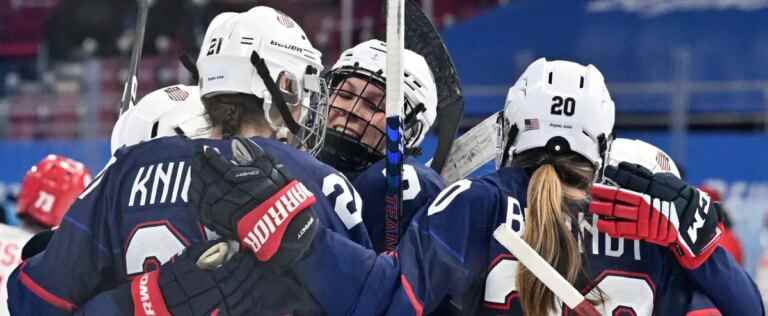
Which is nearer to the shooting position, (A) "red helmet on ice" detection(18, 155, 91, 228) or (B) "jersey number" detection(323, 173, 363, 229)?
(B) "jersey number" detection(323, 173, 363, 229)

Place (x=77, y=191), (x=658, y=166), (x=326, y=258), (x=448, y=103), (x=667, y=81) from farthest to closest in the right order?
(x=667, y=81) → (x=77, y=191) → (x=448, y=103) → (x=658, y=166) → (x=326, y=258)

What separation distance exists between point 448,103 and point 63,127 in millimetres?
5807

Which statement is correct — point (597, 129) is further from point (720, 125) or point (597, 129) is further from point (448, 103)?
point (720, 125)

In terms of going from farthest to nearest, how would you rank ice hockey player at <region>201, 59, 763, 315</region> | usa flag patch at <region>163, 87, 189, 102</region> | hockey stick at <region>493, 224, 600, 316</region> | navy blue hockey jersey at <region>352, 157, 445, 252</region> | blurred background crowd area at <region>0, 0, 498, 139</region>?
blurred background crowd area at <region>0, 0, 498, 139</region>, usa flag patch at <region>163, 87, 189, 102</region>, navy blue hockey jersey at <region>352, 157, 445, 252</region>, ice hockey player at <region>201, 59, 763, 315</region>, hockey stick at <region>493, 224, 600, 316</region>

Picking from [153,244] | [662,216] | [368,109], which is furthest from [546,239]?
[368,109]

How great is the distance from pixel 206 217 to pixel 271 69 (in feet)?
1.44

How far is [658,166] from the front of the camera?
353cm

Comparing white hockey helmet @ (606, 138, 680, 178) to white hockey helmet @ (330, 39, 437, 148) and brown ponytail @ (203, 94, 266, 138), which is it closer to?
white hockey helmet @ (330, 39, 437, 148)

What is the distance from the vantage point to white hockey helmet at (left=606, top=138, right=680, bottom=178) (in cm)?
352

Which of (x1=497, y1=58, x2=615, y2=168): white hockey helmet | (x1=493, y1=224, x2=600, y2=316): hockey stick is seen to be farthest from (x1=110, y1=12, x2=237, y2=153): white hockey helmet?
(x1=493, y1=224, x2=600, y2=316): hockey stick

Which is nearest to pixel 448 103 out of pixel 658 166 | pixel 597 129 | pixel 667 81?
pixel 658 166

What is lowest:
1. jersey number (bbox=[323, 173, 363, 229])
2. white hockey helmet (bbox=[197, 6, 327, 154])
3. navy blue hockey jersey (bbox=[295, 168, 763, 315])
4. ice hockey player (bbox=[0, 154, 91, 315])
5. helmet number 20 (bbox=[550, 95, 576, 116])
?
ice hockey player (bbox=[0, 154, 91, 315])

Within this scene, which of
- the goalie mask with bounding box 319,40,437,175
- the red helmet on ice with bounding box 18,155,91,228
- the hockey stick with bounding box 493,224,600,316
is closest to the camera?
the hockey stick with bounding box 493,224,600,316

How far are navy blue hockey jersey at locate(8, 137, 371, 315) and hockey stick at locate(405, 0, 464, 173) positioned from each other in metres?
0.99
